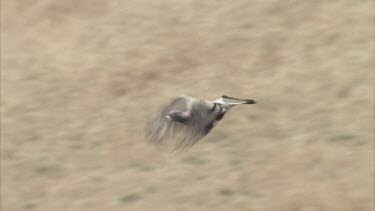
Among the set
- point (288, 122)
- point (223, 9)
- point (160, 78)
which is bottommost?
point (288, 122)

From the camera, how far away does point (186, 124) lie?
580 centimetres

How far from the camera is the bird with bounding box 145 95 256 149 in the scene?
228 inches

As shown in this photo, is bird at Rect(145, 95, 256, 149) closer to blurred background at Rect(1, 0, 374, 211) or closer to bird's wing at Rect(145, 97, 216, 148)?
bird's wing at Rect(145, 97, 216, 148)

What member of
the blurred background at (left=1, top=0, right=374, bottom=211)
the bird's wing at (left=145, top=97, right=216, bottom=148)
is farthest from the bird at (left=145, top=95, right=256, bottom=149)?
the blurred background at (left=1, top=0, right=374, bottom=211)

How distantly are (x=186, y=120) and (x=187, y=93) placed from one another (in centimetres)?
890

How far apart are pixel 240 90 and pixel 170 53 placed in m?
2.28

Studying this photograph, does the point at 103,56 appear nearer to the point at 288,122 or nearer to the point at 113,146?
the point at 113,146

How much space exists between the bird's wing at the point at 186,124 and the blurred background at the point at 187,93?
17.1ft

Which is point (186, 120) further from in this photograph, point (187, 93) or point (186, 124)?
point (187, 93)

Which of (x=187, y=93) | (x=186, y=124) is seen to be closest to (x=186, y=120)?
(x=186, y=124)

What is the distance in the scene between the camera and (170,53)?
634 inches

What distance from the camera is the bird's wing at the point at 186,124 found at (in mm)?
5809

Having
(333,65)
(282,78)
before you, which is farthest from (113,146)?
(333,65)

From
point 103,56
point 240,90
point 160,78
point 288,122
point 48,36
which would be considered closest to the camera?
point 288,122
